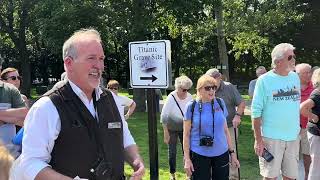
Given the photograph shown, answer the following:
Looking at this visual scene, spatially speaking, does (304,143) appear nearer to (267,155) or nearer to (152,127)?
(267,155)

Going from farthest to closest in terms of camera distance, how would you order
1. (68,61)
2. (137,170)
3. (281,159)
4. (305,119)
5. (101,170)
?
(305,119)
(281,159)
(137,170)
(68,61)
(101,170)

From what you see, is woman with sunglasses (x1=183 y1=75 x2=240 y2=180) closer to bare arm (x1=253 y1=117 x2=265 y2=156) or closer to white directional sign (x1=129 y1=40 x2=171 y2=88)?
bare arm (x1=253 y1=117 x2=265 y2=156)

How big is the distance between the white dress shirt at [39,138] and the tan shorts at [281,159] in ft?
12.2

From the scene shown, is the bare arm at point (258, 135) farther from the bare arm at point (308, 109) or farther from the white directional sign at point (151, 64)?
the white directional sign at point (151, 64)

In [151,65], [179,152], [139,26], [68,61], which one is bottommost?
[179,152]

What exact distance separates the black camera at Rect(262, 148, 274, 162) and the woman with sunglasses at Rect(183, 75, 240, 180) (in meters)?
A: 0.43

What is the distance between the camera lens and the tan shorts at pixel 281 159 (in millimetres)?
5980

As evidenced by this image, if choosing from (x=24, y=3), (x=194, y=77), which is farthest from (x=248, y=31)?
(x=194, y=77)

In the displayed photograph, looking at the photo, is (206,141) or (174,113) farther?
(174,113)

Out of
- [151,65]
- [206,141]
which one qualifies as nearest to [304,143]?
[206,141]

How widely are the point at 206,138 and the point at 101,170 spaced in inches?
123

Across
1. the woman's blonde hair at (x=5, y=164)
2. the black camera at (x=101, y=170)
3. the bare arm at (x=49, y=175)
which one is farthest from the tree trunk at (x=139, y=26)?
the woman's blonde hair at (x=5, y=164)

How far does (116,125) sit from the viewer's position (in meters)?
3.10

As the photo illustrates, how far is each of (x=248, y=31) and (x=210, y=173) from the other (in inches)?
618
